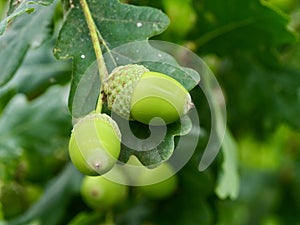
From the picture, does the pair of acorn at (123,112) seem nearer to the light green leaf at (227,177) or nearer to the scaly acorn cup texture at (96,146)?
the scaly acorn cup texture at (96,146)

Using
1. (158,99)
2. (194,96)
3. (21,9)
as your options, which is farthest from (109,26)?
(194,96)

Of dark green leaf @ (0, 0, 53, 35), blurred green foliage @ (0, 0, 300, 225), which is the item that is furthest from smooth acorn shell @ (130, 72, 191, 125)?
blurred green foliage @ (0, 0, 300, 225)

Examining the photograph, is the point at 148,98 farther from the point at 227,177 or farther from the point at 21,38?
the point at 227,177

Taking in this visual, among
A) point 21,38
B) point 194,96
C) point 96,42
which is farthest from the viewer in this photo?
point 194,96

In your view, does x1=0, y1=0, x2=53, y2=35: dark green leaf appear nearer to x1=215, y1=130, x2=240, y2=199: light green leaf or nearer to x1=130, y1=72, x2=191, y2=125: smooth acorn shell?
x1=130, y1=72, x2=191, y2=125: smooth acorn shell

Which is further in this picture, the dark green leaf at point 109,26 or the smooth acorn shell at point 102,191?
the smooth acorn shell at point 102,191

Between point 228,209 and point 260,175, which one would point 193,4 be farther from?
point 260,175

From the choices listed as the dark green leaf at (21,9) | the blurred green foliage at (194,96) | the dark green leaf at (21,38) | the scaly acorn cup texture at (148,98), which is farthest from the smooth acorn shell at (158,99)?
the blurred green foliage at (194,96)
